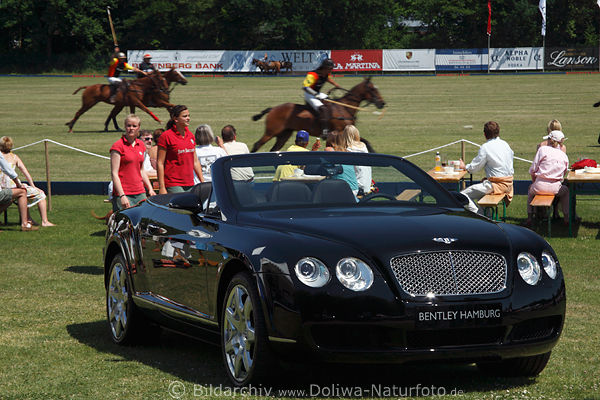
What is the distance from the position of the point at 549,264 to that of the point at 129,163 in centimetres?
644

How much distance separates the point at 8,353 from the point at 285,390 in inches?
100

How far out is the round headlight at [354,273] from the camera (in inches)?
229

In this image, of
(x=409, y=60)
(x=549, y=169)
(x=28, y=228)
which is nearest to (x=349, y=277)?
(x=549, y=169)

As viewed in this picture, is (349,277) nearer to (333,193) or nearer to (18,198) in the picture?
(333,193)

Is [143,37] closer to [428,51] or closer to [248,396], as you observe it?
[428,51]

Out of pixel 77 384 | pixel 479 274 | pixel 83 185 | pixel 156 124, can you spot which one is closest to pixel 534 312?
pixel 479 274

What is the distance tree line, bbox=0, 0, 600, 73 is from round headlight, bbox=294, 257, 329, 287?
84.4m

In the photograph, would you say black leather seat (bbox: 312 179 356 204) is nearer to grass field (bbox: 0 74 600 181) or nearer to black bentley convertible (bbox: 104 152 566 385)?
black bentley convertible (bbox: 104 152 566 385)

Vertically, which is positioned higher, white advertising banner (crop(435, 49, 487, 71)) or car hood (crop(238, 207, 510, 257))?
car hood (crop(238, 207, 510, 257))

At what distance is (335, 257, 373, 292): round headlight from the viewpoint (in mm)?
5820

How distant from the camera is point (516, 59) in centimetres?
7519

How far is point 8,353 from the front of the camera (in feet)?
25.6

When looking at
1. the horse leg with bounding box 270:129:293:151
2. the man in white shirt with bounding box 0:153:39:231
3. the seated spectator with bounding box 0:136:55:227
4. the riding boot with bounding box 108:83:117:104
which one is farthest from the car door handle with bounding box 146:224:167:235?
the riding boot with bounding box 108:83:117:104

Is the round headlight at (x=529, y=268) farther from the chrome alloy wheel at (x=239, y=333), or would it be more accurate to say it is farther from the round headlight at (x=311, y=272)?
the chrome alloy wheel at (x=239, y=333)
